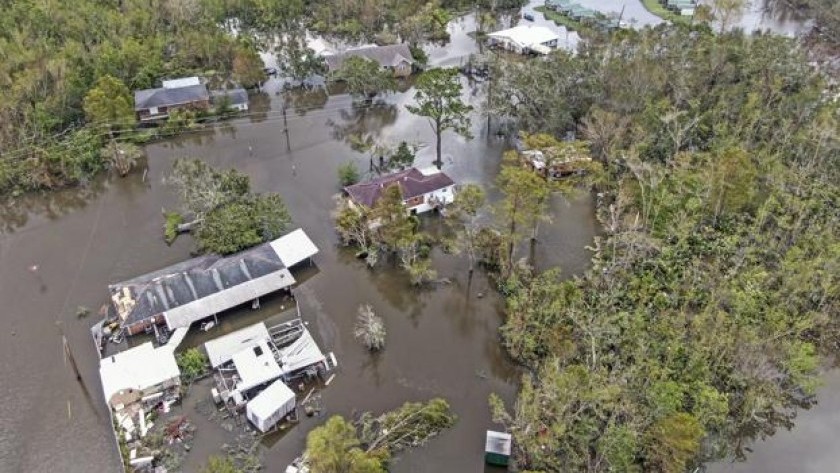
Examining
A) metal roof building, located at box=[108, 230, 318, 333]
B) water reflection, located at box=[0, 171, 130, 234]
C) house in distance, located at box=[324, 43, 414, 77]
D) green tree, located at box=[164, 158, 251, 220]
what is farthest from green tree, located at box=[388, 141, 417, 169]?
water reflection, located at box=[0, 171, 130, 234]

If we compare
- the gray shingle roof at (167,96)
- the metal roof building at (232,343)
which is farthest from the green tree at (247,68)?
the metal roof building at (232,343)

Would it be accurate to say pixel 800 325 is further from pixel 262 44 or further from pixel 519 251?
pixel 262 44

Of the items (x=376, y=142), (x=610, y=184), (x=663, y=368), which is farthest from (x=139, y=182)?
(x=663, y=368)

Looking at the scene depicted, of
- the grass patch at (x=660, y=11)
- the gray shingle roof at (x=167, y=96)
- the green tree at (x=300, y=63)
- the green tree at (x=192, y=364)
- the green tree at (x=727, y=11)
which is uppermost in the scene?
the green tree at (x=727, y=11)

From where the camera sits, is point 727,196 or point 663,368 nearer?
point 663,368

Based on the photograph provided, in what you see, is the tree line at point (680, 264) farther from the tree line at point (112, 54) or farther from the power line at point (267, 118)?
the tree line at point (112, 54)

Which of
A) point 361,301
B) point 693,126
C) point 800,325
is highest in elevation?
point 693,126

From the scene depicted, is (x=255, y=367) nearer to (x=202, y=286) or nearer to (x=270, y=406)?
(x=270, y=406)

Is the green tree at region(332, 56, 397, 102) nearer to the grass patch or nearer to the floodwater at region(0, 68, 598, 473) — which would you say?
the floodwater at region(0, 68, 598, 473)
